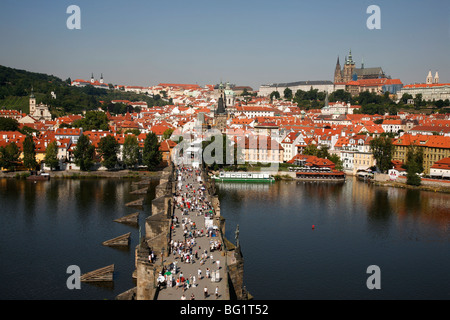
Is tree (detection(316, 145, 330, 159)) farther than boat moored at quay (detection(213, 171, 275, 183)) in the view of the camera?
Yes

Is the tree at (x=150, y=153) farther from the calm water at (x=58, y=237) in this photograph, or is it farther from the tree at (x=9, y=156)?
the tree at (x=9, y=156)

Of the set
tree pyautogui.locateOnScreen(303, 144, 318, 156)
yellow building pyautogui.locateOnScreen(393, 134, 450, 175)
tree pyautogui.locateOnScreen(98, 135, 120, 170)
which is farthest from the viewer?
tree pyautogui.locateOnScreen(303, 144, 318, 156)

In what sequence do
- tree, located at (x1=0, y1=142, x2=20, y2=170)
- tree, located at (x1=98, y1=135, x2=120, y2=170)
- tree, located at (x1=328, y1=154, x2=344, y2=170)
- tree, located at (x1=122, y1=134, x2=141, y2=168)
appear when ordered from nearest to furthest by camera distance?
tree, located at (x1=0, y1=142, x2=20, y2=170), tree, located at (x1=98, y1=135, x2=120, y2=170), tree, located at (x1=122, y1=134, x2=141, y2=168), tree, located at (x1=328, y1=154, x2=344, y2=170)

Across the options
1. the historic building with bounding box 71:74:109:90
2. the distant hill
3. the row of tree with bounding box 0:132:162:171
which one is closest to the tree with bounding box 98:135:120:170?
the row of tree with bounding box 0:132:162:171

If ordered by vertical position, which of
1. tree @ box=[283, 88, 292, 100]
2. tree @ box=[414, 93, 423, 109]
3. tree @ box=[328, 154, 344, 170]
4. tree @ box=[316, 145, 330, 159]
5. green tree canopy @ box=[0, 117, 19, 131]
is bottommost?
tree @ box=[328, 154, 344, 170]

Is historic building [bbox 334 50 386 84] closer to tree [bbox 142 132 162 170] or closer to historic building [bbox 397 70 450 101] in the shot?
historic building [bbox 397 70 450 101]

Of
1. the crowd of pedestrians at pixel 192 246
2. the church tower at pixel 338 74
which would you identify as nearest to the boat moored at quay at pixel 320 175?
the crowd of pedestrians at pixel 192 246

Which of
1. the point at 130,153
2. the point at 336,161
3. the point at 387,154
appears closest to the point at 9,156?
the point at 130,153
